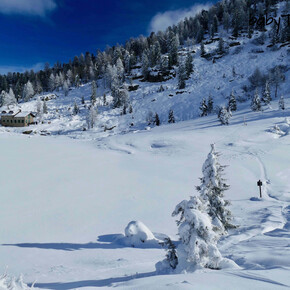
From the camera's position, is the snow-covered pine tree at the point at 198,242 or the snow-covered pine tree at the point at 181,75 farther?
the snow-covered pine tree at the point at 181,75

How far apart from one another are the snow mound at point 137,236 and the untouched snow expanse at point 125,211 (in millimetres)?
215

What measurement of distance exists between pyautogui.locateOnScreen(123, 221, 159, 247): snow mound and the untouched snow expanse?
215 millimetres

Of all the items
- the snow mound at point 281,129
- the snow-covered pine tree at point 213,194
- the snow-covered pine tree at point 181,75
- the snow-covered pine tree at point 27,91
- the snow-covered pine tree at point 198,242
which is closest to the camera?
the snow-covered pine tree at point 198,242

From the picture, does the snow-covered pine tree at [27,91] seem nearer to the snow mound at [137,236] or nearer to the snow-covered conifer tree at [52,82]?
the snow-covered conifer tree at [52,82]

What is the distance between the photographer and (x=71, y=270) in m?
7.43

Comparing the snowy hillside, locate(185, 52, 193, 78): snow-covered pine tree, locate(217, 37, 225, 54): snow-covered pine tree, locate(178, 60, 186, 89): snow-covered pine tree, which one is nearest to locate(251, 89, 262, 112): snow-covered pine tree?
the snowy hillside

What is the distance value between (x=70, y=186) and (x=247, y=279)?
51.9 feet

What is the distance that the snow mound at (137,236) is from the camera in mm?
9952

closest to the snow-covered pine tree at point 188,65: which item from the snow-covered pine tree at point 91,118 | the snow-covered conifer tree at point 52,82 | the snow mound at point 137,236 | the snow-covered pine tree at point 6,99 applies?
the snow-covered pine tree at point 91,118

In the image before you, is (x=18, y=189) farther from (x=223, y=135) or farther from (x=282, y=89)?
(x=282, y=89)

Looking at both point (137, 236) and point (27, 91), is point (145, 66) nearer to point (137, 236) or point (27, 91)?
point (27, 91)

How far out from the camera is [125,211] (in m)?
14.0

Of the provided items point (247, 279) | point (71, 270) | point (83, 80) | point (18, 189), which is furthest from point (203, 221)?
point (83, 80)

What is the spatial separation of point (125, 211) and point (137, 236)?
13.5 feet
